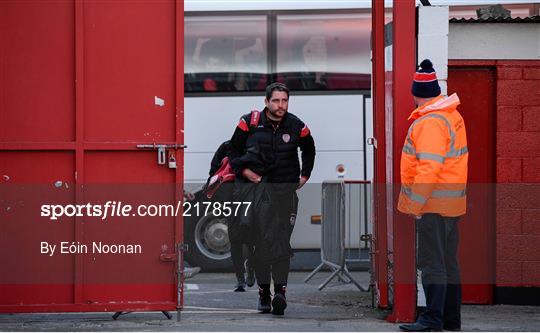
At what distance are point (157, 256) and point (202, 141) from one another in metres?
6.27

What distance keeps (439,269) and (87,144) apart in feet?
9.08

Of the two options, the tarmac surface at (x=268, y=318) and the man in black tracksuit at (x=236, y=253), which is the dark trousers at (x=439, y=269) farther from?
the man in black tracksuit at (x=236, y=253)

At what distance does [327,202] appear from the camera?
14344 mm

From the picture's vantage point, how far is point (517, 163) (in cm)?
1147

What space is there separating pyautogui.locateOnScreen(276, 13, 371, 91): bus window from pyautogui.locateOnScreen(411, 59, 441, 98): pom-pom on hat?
263 inches

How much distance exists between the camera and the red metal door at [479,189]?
37.8ft

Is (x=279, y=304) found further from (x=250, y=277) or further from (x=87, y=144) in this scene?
(x=250, y=277)

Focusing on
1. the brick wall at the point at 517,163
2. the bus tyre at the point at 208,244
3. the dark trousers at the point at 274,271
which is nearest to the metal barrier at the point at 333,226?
the bus tyre at the point at 208,244

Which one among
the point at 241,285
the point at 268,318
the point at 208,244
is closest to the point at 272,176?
the point at 268,318

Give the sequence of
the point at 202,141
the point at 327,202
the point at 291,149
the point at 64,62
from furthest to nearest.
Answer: the point at 202,141 → the point at 327,202 → the point at 291,149 → the point at 64,62

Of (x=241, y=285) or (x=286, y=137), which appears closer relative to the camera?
(x=286, y=137)

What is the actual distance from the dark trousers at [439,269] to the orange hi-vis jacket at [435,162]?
0.12m

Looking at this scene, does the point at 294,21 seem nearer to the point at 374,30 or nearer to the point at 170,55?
the point at 374,30

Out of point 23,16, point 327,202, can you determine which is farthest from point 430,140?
point 327,202
